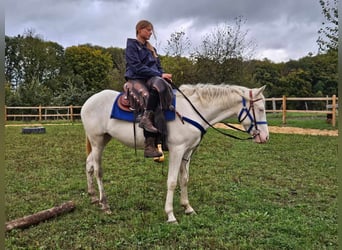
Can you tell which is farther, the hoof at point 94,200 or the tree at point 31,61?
the tree at point 31,61

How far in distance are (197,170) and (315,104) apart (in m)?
28.5

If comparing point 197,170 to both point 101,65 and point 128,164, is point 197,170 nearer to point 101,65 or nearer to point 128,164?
point 128,164

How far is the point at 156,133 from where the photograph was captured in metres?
4.02

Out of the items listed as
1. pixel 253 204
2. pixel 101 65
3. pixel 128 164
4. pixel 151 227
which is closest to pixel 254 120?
pixel 253 204

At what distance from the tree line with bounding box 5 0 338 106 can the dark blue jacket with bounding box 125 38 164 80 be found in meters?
12.1

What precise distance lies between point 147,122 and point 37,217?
1607mm

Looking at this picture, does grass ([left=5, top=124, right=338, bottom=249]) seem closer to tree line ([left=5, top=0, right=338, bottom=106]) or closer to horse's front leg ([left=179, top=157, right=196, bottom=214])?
horse's front leg ([left=179, top=157, right=196, bottom=214])

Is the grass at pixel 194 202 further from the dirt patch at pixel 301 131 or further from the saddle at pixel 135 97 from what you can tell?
the dirt patch at pixel 301 131

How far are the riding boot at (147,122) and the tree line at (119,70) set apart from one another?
40.7ft

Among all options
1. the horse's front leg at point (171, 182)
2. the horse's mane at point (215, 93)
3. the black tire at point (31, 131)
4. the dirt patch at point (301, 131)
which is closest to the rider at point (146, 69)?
the horse's front leg at point (171, 182)

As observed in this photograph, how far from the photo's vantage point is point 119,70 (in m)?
25.7

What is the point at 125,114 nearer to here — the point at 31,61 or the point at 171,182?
the point at 171,182

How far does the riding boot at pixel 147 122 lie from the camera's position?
392cm

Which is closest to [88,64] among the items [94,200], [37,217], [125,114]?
[94,200]
